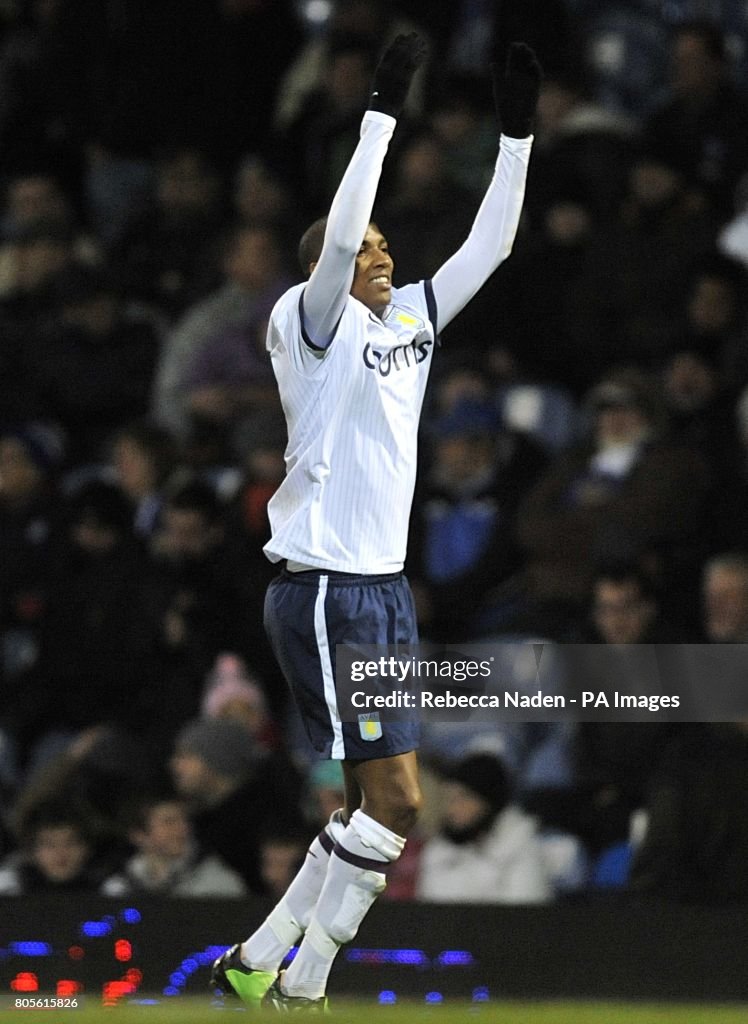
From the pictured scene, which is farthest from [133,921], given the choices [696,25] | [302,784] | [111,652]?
[696,25]

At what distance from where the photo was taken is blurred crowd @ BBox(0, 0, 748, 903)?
8.73 m

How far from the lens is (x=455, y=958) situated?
7.82 meters

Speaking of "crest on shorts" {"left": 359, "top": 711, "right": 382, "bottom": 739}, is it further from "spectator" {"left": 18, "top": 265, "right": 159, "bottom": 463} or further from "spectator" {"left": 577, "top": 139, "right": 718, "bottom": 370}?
"spectator" {"left": 18, "top": 265, "right": 159, "bottom": 463}

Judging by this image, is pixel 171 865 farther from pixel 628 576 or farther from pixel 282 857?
pixel 628 576

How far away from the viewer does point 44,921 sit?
26.0 ft

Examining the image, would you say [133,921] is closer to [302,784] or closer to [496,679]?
[302,784]

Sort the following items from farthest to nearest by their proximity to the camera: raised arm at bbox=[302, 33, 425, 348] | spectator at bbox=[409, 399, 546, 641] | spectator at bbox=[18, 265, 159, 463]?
1. spectator at bbox=[18, 265, 159, 463]
2. spectator at bbox=[409, 399, 546, 641]
3. raised arm at bbox=[302, 33, 425, 348]

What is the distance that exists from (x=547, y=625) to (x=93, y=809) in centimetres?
194

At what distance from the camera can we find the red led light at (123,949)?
780 centimetres

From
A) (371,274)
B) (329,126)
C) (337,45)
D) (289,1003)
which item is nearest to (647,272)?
(329,126)

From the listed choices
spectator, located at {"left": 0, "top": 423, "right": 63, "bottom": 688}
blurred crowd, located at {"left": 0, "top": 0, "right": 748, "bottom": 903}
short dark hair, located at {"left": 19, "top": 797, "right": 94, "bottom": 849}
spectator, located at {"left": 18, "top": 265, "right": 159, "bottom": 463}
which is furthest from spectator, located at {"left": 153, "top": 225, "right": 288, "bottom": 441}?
short dark hair, located at {"left": 19, "top": 797, "right": 94, "bottom": 849}

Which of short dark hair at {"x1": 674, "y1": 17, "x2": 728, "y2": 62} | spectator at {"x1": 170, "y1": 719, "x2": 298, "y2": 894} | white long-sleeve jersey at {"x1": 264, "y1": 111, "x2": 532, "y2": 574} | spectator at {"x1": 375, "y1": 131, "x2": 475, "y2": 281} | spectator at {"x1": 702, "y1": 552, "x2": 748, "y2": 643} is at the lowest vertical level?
spectator at {"x1": 170, "y1": 719, "x2": 298, "y2": 894}

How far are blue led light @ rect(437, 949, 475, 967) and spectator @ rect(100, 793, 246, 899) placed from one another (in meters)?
1.10

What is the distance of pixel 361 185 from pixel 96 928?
295 cm
